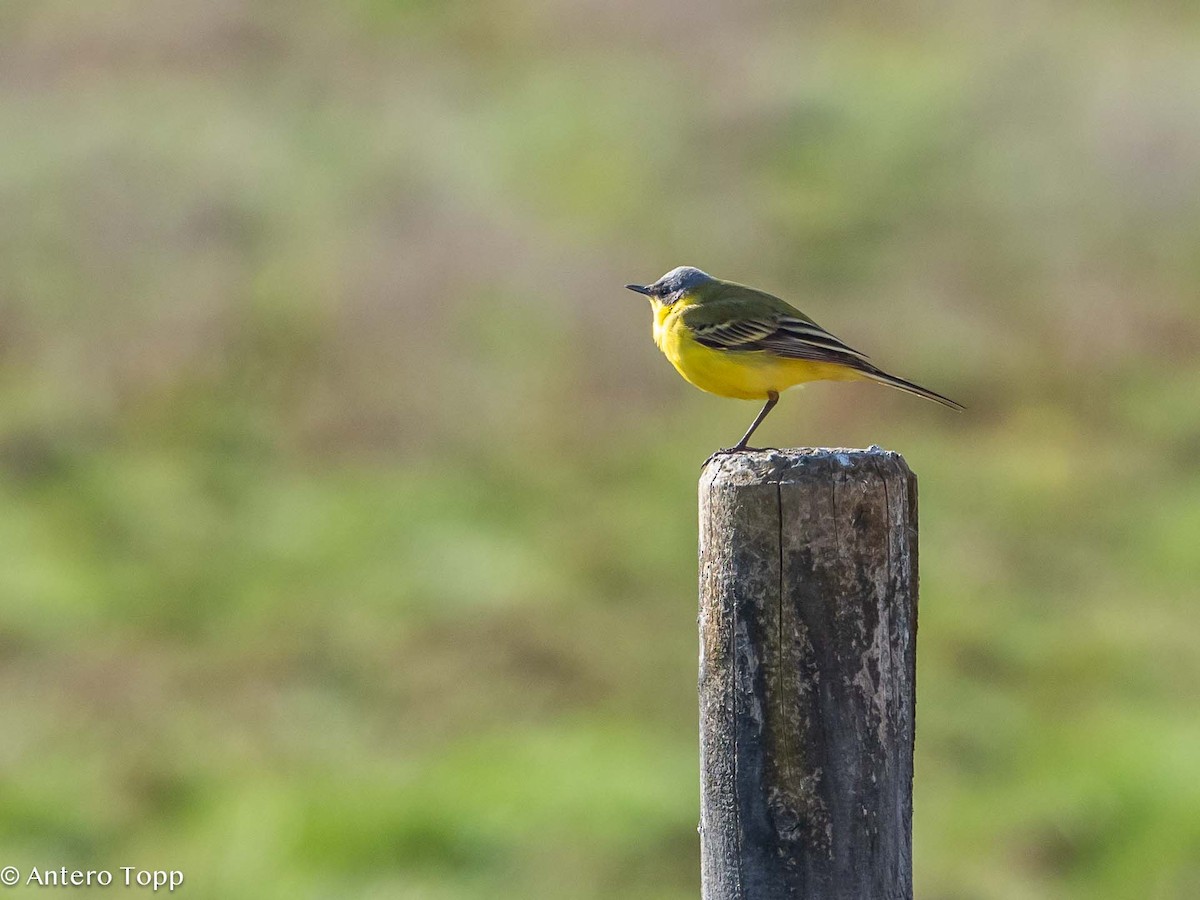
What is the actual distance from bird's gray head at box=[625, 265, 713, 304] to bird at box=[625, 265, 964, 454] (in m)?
0.48

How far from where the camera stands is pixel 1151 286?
16391mm

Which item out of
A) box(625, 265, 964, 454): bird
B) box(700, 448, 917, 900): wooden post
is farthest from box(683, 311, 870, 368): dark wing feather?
box(700, 448, 917, 900): wooden post

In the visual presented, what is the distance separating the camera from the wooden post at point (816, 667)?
10.8ft

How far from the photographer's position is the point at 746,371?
5859 mm

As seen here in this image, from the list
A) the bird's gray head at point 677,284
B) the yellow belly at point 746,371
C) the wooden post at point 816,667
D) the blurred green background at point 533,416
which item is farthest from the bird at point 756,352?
the blurred green background at point 533,416

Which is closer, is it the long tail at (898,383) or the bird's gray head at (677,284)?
the long tail at (898,383)

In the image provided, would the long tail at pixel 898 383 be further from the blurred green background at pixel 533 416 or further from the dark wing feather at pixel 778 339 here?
the blurred green background at pixel 533 416

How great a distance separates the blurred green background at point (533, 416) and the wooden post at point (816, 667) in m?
4.79

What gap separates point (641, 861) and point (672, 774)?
77 cm

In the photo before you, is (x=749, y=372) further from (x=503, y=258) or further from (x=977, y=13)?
(x=977, y=13)

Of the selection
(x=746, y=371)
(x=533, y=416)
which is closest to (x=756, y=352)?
(x=746, y=371)

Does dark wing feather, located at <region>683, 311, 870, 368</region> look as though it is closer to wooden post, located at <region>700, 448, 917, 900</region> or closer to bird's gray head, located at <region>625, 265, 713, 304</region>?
bird's gray head, located at <region>625, 265, 713, 304</region>

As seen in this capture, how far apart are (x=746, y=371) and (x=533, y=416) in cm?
813

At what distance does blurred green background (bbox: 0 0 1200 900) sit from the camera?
343 inches
